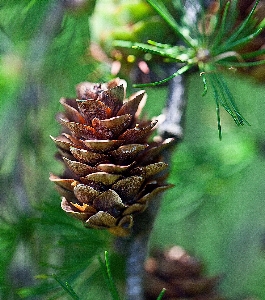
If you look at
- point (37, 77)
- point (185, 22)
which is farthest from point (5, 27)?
point (185, 22)

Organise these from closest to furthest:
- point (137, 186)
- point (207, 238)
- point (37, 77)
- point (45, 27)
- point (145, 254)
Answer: point (137, 186) < point (145, 254) < point (45, 27) < point (37, 77) < point (207, 238)

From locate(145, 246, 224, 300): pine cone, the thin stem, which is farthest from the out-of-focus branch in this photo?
locate(145, 246, 224, 300): pine cone

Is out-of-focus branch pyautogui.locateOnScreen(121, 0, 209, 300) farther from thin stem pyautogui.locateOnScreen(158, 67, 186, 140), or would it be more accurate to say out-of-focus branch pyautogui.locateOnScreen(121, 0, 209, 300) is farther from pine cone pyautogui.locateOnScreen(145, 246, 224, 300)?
pine cone pyautogui.locateOnScreen(145, 246, 224, 300)

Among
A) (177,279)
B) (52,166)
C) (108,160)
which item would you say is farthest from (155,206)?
(52,166)

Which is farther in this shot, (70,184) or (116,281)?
(116,281)

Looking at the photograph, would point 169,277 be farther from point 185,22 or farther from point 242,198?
point 242,198

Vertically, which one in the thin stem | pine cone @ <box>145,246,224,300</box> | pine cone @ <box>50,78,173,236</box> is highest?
the thin stem
